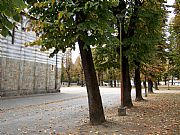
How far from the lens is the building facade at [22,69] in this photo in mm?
32438

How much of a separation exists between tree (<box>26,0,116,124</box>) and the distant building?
17612mm

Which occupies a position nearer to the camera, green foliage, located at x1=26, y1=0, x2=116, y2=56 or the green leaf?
the green leaf

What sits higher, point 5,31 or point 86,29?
point 86,29

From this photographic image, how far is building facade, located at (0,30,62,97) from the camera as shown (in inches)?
1277

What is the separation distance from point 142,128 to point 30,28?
5.52m

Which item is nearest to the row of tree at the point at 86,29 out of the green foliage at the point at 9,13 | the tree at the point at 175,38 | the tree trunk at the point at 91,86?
the tree trunk at the point at 91,86

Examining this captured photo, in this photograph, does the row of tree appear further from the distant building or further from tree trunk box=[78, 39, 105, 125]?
the distant building

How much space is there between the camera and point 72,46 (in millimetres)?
11992

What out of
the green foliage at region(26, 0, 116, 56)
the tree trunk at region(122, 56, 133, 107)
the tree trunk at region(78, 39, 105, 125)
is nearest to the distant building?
the tree trunk at region(122, 56, 133, 107)

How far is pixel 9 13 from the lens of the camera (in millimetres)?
3725

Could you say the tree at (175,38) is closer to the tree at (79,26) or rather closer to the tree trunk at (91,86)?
the tree trunk at (91,86)

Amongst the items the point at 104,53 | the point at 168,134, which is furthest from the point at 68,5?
the point at 104,53

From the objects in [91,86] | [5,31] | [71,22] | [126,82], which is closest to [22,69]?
[126,82]

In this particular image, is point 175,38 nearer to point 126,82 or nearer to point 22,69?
point 126,82
